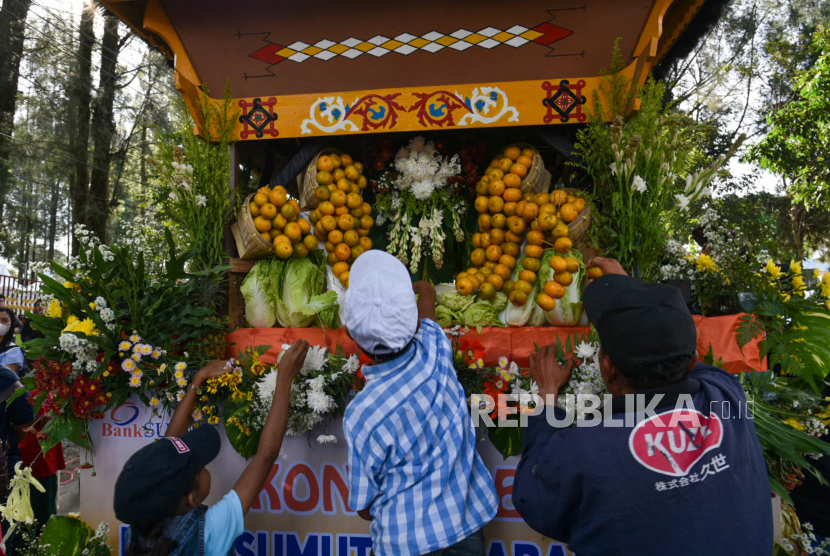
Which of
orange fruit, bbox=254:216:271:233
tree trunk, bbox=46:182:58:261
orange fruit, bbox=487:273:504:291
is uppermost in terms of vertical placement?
tree trunk, bbox=46:182:58:261

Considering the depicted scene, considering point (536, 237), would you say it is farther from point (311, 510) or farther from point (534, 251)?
point (311, 510)

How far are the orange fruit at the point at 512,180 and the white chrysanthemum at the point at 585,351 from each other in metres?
1.33

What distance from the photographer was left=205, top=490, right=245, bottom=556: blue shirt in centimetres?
193

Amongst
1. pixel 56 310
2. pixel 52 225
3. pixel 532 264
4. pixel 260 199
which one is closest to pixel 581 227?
pixel 532 264

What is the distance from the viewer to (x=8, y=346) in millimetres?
5133

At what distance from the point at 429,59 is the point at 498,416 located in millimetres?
2241

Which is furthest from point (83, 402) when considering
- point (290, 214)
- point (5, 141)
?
point (5, 141)

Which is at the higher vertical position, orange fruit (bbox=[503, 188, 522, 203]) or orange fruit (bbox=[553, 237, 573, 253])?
orange fruit (bbox=[503, 188, 522, 203])

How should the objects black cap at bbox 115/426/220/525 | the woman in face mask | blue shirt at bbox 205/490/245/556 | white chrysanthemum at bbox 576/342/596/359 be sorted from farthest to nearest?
1. the woman in face mask
2. white chrysanthemum at bbox 576/342/596/359
3. blue shirt at bbox 205/490/245/556
4. black cap at bbox 115/426/220/525

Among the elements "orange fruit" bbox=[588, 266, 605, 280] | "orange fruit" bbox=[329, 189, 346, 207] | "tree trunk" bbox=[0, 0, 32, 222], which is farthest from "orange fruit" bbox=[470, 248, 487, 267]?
"tree trunk" bbox=[0, 0, 32, 222]

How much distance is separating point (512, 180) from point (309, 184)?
141cm

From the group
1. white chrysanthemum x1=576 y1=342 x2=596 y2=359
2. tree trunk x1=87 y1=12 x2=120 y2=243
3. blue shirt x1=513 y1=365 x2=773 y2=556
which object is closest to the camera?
blue shirt x1=513 y1=365 x2=773 y2=556

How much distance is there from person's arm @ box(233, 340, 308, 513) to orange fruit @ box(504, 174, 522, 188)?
5.89 feet

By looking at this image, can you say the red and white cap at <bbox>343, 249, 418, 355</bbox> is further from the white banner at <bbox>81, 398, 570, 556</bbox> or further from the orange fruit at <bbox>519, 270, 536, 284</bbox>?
the orange fruit at <bbox>519, 270, 536, 284</bbox>
